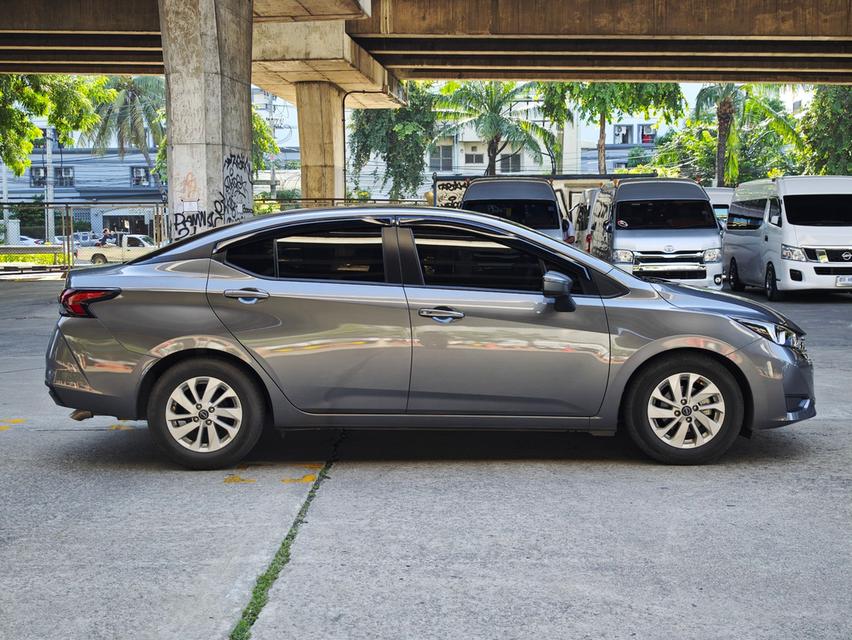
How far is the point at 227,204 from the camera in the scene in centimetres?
1714

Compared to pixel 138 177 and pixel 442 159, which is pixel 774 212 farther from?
pixel 138 177

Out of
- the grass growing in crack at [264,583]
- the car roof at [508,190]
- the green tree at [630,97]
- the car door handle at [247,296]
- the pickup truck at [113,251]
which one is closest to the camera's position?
the grass growing in crack at [264,583]

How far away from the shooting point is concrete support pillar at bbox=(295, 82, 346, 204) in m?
31.6

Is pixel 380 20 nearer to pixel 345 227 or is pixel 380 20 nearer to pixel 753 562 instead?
pixel 345 227

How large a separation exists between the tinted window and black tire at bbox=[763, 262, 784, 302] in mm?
14685

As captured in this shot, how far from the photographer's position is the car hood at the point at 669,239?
1917 centimetres

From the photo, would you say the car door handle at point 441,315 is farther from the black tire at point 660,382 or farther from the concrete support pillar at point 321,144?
the concrete support pillar at point 321,144

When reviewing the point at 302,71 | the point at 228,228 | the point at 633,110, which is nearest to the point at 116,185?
the point at 633,110

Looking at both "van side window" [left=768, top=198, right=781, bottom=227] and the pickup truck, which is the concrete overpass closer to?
"van side window" [left=768, top=198, right=781, bottom=227]

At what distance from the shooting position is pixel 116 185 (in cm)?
7288

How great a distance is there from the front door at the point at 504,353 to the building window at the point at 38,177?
2860 inches

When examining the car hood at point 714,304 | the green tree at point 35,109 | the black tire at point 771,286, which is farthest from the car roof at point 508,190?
the green tree at point 35,109

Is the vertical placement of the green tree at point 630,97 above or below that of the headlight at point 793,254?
above

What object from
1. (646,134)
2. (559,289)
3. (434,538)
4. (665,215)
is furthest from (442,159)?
(434,538)
